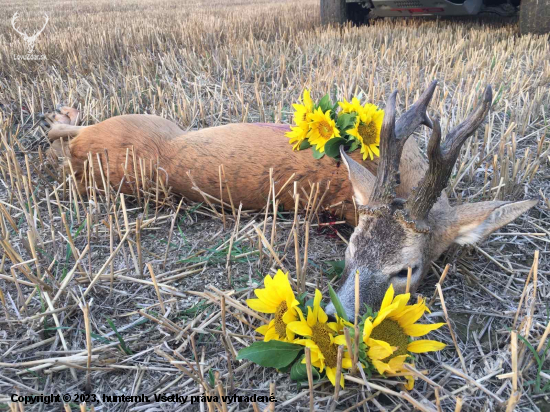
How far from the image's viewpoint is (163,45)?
7578mm

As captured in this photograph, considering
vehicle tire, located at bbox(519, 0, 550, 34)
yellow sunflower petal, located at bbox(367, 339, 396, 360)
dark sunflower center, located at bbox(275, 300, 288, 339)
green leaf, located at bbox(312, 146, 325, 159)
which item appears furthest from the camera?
vehicle tire, located at bbox(519, 0, 550, 34)

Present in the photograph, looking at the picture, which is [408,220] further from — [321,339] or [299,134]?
[299,134]

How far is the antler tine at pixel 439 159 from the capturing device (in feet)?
6.55

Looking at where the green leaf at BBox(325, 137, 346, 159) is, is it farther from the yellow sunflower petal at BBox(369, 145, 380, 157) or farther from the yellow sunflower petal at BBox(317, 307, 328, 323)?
the yellow sunflower petal at BBox(317, 307, 328, 323)

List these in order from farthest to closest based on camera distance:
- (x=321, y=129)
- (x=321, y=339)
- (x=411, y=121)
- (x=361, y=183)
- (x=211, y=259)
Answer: (x=321, y=129) → (x=211, y=259) → (x=361, y=183) → (x=411, y=121) → (x=321, y=339)

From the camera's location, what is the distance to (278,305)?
1903 mm

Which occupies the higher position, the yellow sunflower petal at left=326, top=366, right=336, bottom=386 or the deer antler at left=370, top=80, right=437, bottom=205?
the deer antler at left=370, top=80, right=437, bottom=205

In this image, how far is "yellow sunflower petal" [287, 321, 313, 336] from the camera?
5.70 ft

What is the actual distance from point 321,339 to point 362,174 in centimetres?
110

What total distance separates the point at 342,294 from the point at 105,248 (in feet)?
5.44

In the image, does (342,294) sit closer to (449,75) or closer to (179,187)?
(179,187)

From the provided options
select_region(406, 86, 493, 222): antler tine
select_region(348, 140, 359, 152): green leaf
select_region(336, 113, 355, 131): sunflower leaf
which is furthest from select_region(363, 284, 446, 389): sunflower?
→ select_region(336, 113, 355, 131): sunflower leaf

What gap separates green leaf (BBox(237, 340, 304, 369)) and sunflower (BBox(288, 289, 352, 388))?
0.08 meters

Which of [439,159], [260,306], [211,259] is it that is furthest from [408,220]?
[211,259]
